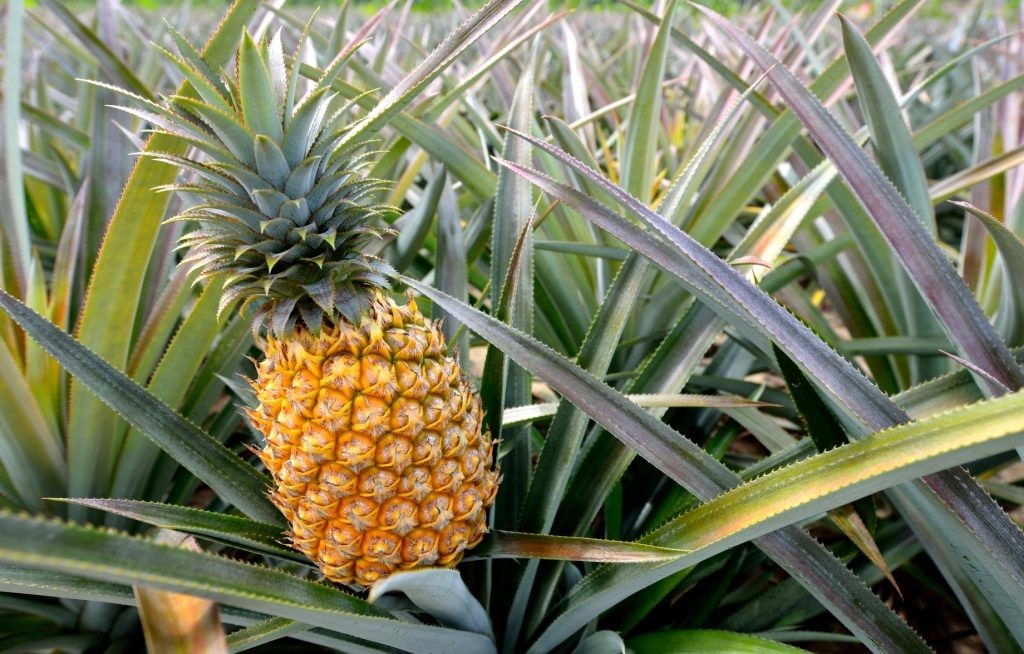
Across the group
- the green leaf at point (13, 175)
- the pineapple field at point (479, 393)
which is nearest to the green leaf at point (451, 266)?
the pineapple field at point (479, 393)

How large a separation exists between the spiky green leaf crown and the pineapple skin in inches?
1.5

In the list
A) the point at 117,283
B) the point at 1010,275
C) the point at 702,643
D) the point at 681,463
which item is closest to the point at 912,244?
the point at 1010,275

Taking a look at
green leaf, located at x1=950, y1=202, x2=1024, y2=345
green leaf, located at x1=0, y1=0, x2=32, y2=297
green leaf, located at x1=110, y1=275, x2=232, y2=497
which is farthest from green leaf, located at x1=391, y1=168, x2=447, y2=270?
green leaf, located at x1=950, y1=202, x2=1024, y2=345

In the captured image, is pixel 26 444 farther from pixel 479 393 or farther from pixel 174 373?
pixel 479 393

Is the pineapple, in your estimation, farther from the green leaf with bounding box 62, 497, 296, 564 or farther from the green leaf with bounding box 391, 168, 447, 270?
the green leaf with bounding box 391, 168, 447, 270

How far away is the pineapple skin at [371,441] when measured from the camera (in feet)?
1.97

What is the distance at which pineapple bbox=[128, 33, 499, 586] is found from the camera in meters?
0.59

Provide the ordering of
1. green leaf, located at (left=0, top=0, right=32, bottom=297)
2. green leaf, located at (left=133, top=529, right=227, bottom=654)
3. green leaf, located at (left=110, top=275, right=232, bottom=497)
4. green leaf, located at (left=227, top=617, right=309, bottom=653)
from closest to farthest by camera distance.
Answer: green leaf, located at (left=133, top=529, right=227, bottom=654)
green leaf, located at (left=227, top=617, right=309, bottom=653)
green leaf, located at (left=110, top=275, right=232, bottom=497)
green leaf, located at (left=0, top=0, right=32, bottom=297)

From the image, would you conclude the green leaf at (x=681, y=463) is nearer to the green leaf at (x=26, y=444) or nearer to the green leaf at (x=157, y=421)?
the green leaf at (x=157, y=421)

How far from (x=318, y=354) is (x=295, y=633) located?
25 cm

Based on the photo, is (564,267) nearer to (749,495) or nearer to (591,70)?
(749,495)

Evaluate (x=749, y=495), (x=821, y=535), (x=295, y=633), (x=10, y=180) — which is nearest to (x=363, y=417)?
(x=295, y=633)

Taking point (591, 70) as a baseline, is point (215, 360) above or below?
below

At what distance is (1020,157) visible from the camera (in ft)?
3.46
